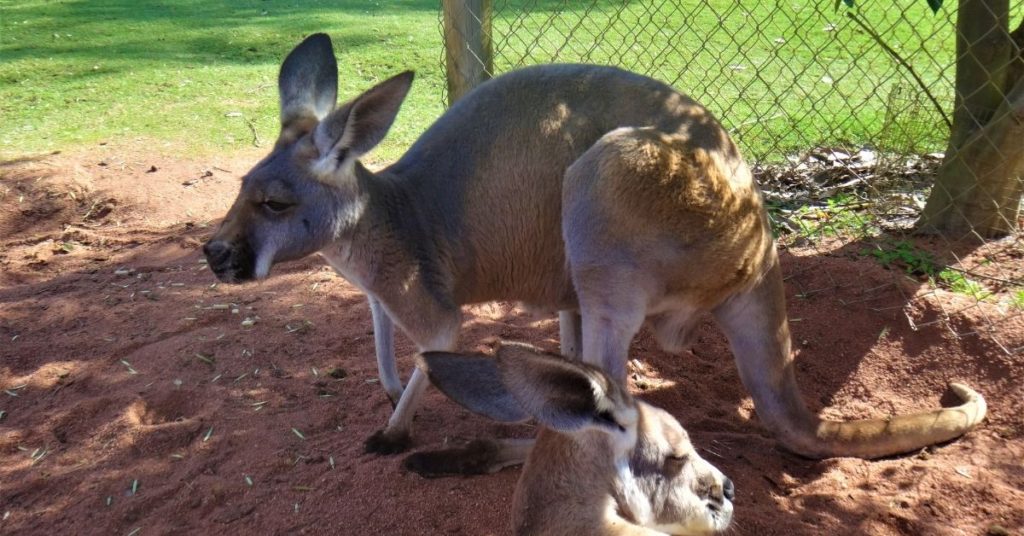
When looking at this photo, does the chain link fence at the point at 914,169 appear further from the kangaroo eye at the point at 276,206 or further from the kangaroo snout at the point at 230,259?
the kangaroo snout at the point at 230,259

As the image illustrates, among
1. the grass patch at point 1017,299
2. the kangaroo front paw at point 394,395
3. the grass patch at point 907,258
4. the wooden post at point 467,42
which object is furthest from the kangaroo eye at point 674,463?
the wooden post at point 467,42

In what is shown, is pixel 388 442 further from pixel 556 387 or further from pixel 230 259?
pixel 556 387

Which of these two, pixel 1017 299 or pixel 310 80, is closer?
pixel 310 80

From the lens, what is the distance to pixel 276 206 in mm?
2988

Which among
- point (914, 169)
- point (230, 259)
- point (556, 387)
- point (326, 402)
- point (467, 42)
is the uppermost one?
point (467, 42)

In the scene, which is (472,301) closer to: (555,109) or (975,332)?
(555,109)

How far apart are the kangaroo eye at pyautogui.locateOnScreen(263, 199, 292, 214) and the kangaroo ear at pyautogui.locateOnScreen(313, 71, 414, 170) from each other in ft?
0.65

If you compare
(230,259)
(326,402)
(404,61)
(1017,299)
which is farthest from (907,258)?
(404,61)

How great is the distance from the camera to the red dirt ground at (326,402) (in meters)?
2.80

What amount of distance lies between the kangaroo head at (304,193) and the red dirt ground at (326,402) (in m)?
0.75

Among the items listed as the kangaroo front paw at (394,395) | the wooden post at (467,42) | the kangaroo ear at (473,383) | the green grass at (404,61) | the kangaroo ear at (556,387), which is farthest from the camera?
the green grass at (404,61)

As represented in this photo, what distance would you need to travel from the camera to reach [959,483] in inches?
111

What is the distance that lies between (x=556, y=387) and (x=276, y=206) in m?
1.53

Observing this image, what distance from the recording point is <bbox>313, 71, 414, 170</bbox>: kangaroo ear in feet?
9.56
